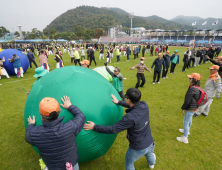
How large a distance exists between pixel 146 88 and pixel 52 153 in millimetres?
7956

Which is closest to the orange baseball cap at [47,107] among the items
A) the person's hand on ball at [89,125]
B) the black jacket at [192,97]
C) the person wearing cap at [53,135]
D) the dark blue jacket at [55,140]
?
the person wearing cap at [53,135]

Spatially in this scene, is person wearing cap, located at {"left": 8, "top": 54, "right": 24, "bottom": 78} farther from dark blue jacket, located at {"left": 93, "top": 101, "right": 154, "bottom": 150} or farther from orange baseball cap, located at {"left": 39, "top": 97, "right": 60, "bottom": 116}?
dark blue jacket, located at {"left": 93, "top": 101, "right": 154, "bottom": 150}

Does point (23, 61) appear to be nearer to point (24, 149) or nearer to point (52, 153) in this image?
point (24, 149)

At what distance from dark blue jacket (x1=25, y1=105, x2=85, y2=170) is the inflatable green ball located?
0.49 metres

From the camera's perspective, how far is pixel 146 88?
927 centimetres

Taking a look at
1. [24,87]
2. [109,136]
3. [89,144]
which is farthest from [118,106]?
[24,87]

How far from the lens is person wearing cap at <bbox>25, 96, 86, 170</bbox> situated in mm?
1957

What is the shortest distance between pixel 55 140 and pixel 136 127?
1362 mm

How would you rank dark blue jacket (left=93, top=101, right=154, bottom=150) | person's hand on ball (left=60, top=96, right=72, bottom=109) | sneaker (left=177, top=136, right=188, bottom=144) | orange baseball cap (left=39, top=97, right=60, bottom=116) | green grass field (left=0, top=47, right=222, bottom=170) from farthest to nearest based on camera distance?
sneaker (left=177, top=136, right=188, bottom=144) → green grass field (left=0, top=47, right=222, bottom=170) → person's hand on ball (left=60, top=96, right=72, bottom=109) → dark blue jacket (left=93, top=101, right=154, bottom=150) → orange baseball cap (left=39, top=97, right=60, bottom=116)

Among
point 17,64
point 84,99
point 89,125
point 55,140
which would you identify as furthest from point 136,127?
point 17,64

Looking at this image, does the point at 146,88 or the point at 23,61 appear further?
the point at 23,61

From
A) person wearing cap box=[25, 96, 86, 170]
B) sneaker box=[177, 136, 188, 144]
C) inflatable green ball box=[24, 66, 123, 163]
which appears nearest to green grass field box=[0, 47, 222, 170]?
sneaker box=[177, 136, 188, 144]

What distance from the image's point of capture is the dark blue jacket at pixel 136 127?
241 centimetres

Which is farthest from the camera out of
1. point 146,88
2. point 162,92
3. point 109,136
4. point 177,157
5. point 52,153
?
point 146,88
